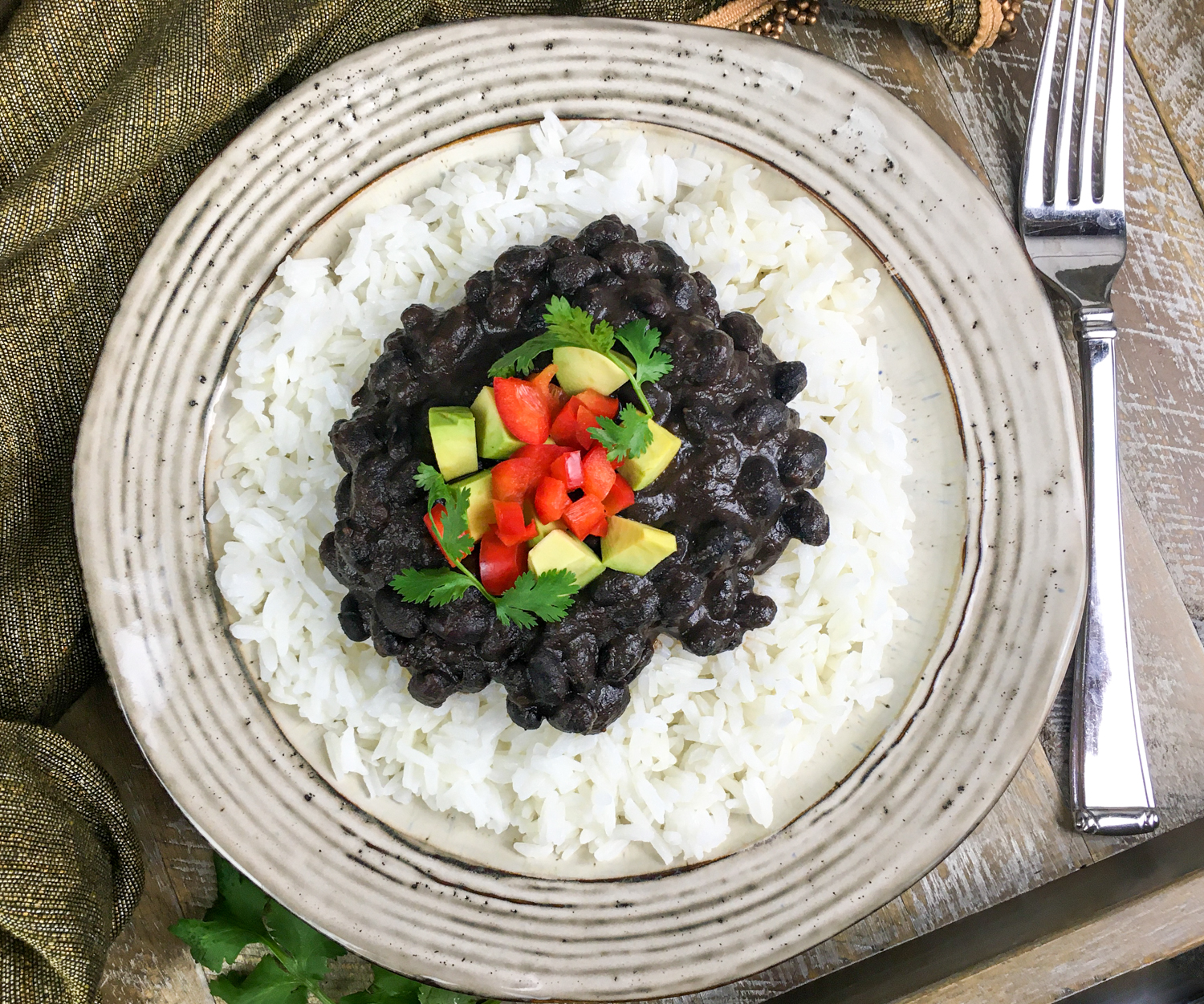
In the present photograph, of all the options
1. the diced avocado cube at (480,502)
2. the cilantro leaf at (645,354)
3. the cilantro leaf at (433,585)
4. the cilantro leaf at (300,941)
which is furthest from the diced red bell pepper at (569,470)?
the cilantro leaf at (300,941)

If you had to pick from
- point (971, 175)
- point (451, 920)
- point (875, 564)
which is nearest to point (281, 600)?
point (451, 920)

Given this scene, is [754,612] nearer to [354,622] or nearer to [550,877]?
[550,877]

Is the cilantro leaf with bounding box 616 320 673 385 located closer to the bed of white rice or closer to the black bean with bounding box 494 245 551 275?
the black bean with bounding box 494 245 551 275

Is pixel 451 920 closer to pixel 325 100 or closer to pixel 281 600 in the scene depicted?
pixel 281 600

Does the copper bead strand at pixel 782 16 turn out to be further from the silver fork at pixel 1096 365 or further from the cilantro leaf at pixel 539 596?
the cilantro leaf at pixel 539 596

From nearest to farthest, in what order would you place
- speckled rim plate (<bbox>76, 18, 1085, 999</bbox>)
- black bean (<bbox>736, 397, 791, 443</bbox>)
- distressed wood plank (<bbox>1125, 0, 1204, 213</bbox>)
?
black bean (<bbox>736, 397, 791, 443</bbox>) → speckled rim plate (<bbox>76, 18, 1085, 999</bbox>) → distressed wood plank (<bbox>1125, 0, 1204, 213</bbox>)

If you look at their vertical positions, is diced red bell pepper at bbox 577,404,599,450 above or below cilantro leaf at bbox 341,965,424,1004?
above

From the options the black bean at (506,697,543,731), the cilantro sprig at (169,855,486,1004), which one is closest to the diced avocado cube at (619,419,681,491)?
the black bean at (506,697,543,731)
